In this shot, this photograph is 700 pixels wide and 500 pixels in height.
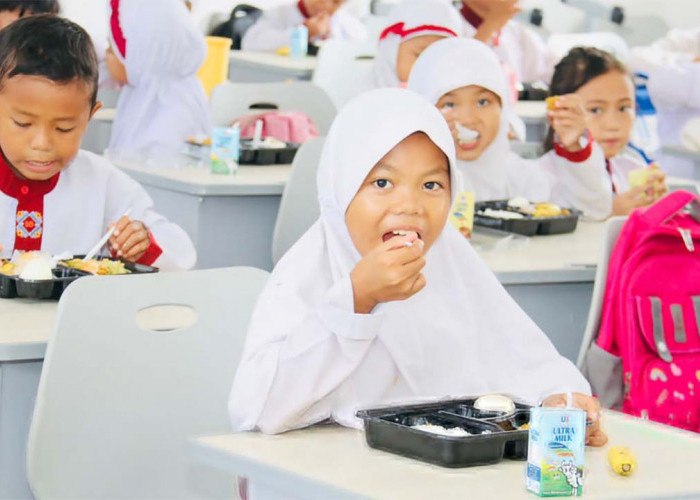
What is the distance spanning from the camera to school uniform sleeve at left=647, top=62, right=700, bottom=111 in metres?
6.29

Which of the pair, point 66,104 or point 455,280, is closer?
point 455,280

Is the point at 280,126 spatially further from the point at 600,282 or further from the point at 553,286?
the point at 600,282

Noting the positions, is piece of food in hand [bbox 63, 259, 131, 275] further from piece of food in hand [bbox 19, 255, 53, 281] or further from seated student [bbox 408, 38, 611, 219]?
seated student [bbox 408, 38, 611, 219]

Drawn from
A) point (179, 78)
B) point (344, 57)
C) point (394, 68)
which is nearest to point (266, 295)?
point (179, 78)

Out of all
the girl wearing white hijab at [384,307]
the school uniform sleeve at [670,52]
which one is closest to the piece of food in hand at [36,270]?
the girl wearing white hijab at [384,307]

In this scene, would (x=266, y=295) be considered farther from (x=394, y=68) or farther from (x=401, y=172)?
(x=394, y=68)

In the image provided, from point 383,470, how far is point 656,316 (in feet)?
4.44

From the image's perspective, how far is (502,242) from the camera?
11.7 feet

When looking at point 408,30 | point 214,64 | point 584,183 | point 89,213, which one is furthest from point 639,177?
point 214,64

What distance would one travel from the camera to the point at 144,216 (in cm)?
317

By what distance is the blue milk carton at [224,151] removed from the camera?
13.7 ft

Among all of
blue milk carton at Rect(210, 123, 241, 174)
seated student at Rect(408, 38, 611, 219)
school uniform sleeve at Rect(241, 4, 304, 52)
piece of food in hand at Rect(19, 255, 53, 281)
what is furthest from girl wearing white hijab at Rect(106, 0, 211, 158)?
school uniform sleeve at Rect(241, 4, 304, 52)

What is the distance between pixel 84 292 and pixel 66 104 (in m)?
0.83

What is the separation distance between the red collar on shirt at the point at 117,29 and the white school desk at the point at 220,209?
3.00 ft
